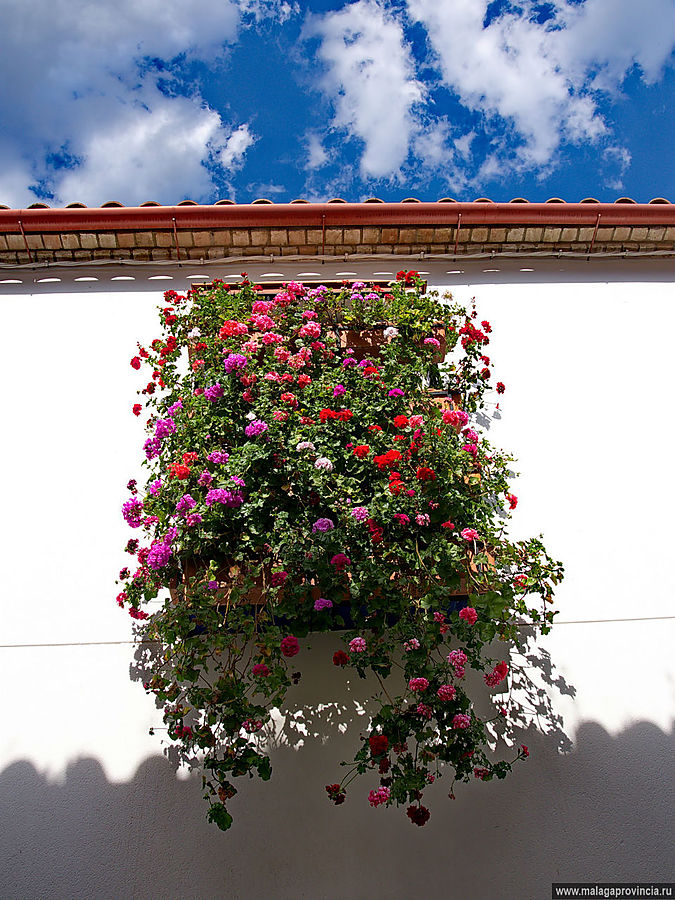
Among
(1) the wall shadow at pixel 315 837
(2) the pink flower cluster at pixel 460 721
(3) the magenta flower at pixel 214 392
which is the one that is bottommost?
(1) the wall shadow at pixel 315 837

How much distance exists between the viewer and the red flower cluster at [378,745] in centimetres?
223

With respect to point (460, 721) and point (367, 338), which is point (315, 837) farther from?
point (367, 338)

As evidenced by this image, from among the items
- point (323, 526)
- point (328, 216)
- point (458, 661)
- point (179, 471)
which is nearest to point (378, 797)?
point (458, 661)

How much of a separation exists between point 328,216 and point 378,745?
312 cm

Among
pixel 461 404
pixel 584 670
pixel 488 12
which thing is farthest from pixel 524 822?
pixel 488 12

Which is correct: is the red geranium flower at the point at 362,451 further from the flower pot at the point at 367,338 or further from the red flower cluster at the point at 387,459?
the flower pot at the point at 367,338

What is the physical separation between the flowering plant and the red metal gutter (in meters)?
1.12

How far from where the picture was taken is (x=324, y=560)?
2424 mm

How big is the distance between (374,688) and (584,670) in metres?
1.02

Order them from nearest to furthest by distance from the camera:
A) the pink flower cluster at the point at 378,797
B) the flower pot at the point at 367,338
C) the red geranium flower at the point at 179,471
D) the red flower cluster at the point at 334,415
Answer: the pink flower cluster at the point at 378,797 → the red geranium flower at the point at 179,471 → the red flower cluster at the point at 334,415 → the flower pot at the point at 367,338

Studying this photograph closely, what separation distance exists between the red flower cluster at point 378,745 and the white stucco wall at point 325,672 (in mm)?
463

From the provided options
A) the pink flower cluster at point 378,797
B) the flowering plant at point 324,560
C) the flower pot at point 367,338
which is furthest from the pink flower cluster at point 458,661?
the flower pot at point 367,338

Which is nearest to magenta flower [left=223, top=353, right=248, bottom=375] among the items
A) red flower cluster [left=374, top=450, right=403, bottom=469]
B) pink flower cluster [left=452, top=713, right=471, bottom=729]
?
red flower cluster [left=374, top=450, right=403, bottom=469]

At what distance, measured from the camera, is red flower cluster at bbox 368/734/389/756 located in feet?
7.32
